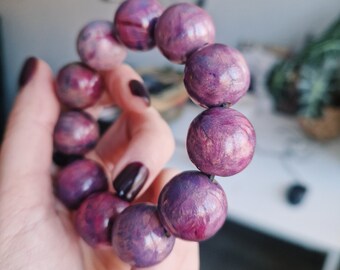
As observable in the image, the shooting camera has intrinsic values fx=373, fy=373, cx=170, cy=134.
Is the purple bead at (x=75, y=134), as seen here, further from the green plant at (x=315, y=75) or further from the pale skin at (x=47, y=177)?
the green plant at (x=315, y=75)

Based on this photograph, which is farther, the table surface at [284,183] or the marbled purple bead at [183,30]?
the table surface at [284,183]

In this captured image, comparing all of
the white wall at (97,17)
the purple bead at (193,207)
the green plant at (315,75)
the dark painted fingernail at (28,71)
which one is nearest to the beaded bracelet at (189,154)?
the purple bead at (193,207)

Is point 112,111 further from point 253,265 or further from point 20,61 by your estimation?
point 253,265

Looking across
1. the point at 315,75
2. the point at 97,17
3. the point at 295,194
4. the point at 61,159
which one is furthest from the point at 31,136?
the point at 315,75

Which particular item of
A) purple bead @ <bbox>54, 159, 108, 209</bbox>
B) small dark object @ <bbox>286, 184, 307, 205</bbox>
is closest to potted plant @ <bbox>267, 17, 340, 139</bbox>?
small dark object @ <bbox>286, 184, 307, 205</bbox>

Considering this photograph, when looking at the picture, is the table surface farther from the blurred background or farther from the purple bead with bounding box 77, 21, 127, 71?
the purple bead with bounding box 77, 21, 127, 71

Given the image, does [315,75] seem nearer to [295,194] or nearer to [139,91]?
[295,194]

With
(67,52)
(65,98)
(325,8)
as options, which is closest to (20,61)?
(67,52)
